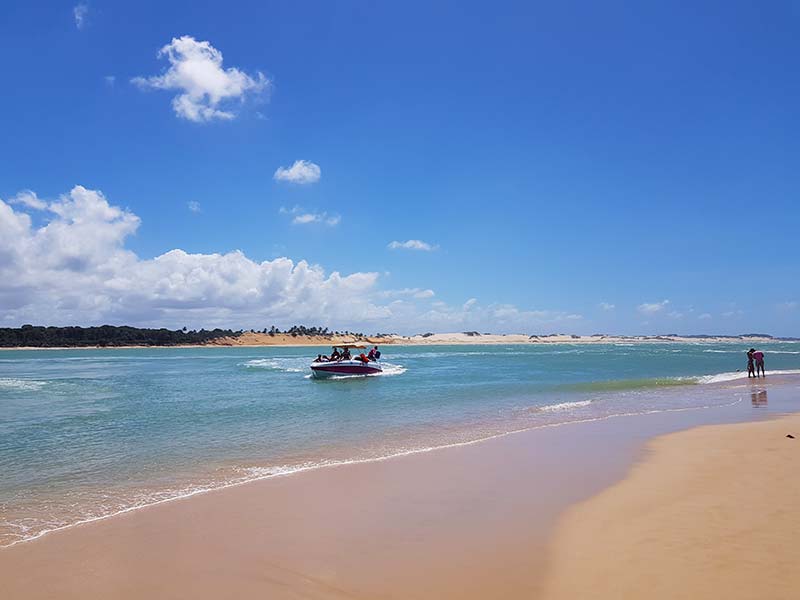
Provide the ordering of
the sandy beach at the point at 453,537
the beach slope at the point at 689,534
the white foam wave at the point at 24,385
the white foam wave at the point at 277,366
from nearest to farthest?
the beach slope at the point at 689,534 → the sandy beach at the point at 453,537 → the white foam wave at the point at 24,385 → the white foam wave at the point at 277,366

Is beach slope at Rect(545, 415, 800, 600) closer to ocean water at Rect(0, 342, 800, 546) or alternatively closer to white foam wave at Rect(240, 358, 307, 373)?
ocean water at Rect(0, 342, 800, 546)

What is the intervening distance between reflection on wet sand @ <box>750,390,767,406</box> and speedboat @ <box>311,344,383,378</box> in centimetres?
2235

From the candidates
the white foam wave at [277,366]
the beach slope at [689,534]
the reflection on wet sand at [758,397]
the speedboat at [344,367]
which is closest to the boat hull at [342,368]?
the speedboat at [344,367]

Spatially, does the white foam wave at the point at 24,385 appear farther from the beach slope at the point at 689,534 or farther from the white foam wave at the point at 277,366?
the beach slope at the point at 689,534

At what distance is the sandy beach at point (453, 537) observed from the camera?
5.42 meters

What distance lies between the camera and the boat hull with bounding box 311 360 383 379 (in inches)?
1439

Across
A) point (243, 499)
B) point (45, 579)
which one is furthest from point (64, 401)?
point (45, 579)

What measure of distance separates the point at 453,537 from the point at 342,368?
101 ft

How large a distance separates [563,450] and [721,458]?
292cm

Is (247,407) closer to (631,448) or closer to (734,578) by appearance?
(631,448)

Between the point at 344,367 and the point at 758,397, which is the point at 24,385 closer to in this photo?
the point at 344,367

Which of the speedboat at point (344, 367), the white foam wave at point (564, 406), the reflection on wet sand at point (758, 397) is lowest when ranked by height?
the white foam wave at point (564, 406)

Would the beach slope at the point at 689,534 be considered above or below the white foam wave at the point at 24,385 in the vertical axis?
below

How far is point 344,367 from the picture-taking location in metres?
37.2
